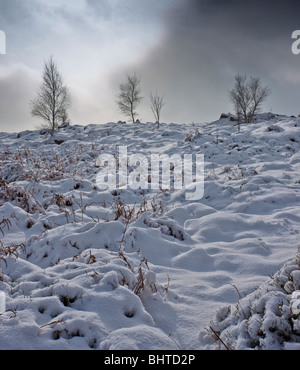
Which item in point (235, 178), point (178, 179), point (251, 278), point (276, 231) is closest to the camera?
point (251, 278)

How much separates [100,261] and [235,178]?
3882 mm

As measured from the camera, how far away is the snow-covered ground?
52.4 inches

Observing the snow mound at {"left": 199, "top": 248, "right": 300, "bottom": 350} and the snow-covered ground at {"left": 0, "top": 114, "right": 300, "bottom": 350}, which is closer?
the snow mound at {"left": 199, "top": 248, "right": 300, "bottom": 350}

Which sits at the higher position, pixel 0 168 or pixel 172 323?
pixel 0 168

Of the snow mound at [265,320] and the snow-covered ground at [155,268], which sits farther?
the snow-covered ground at [155,268]

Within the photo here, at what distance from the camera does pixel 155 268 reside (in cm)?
237

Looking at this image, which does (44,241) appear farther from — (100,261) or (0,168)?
(0,168)

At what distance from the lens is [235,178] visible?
5137 mm

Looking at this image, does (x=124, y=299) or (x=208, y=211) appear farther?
(x=208, y=211)

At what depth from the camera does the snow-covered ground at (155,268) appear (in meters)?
1.33

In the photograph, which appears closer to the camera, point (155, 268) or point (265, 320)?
point (265, 320)

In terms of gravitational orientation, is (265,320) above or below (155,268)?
above

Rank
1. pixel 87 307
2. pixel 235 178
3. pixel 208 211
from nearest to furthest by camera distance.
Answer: pixel 87 307, pixel 208 211, pixel 235 178
